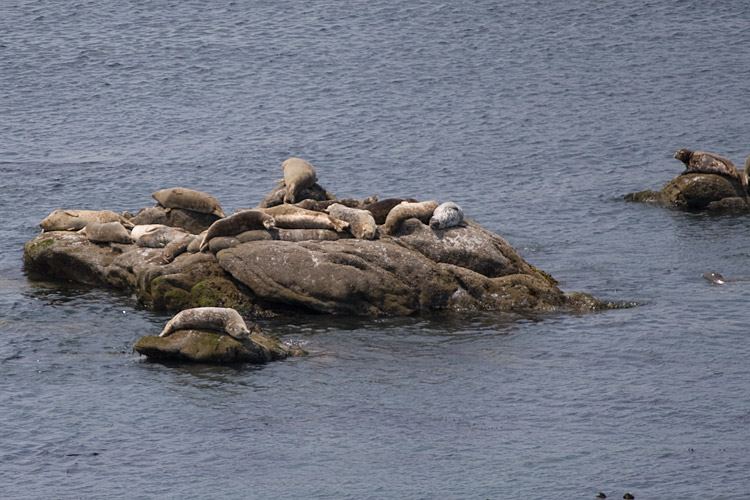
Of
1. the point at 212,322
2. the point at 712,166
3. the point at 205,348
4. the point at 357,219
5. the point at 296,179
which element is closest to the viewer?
the point at 205,348

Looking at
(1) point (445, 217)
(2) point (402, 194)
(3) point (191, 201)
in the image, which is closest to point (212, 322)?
(1) point (445, 217)

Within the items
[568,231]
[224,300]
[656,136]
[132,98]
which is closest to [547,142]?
[656,136]

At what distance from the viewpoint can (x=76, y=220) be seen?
98.7ft

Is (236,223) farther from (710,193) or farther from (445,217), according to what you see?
(710,193)

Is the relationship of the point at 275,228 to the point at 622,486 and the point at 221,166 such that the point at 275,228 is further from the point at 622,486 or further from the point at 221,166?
the point at 221,166

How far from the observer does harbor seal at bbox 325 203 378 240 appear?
26.2 metres

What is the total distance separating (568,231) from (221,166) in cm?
1591

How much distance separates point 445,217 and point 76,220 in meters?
10.1

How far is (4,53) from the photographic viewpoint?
204ft

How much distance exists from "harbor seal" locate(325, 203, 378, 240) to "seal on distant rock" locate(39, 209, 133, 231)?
6.03m

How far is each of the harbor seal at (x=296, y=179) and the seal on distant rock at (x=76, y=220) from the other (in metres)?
4.50

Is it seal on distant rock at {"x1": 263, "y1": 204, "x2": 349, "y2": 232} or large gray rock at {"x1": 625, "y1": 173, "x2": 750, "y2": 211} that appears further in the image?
large gray rock at {"x1": 625, "y1": 173, "x2": 750, "y2": 211}

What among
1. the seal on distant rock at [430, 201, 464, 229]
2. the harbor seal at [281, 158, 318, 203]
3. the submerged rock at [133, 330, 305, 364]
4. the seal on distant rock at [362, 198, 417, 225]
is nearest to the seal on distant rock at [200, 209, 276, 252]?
the harbor seal at [281, 158, 318, 203]

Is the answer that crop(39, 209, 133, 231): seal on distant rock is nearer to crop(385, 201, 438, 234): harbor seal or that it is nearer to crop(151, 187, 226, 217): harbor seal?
crop(151, 187, 226, 217): harbor seal
